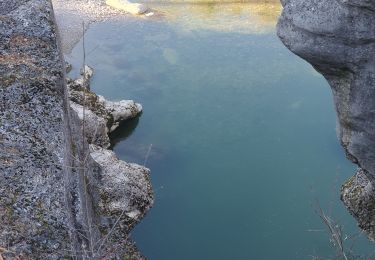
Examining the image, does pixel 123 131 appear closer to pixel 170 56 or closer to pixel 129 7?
pixel 170 56

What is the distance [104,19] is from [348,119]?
63.8 feet

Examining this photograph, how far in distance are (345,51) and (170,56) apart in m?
15.2

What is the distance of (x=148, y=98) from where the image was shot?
20.8 meters

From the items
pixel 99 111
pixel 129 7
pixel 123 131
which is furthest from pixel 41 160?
pixel 129 7

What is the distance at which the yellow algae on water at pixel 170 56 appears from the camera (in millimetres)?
23130

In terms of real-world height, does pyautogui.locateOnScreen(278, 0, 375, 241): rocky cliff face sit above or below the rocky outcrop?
above

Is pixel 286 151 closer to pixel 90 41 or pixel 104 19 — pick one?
pixel 90 41

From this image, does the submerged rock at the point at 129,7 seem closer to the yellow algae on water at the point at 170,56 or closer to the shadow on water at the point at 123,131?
the yellow algae on water at the point at 170,56

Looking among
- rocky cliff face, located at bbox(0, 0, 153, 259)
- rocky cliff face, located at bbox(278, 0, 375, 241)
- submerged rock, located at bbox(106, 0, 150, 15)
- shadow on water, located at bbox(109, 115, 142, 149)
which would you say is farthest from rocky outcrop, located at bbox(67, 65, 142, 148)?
rocky cliff face, located at bbox(278, 0, 375, 241)

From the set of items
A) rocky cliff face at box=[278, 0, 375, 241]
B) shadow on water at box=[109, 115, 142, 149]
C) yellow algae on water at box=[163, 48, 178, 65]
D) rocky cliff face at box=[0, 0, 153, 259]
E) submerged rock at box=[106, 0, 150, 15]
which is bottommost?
shadow on water at box=[109, 115, 142, 149]

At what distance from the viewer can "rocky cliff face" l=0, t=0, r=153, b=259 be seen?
27.8 ft

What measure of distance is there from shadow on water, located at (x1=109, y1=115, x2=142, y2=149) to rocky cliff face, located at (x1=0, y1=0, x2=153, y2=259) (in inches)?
184

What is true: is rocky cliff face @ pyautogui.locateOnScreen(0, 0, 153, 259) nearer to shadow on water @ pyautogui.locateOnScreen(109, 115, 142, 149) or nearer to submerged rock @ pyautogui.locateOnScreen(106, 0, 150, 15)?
shadow on water @ pyautogui.locateOnScreen(109, 115, 142, 149)

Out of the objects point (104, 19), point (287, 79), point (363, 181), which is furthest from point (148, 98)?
point (363, 181)
